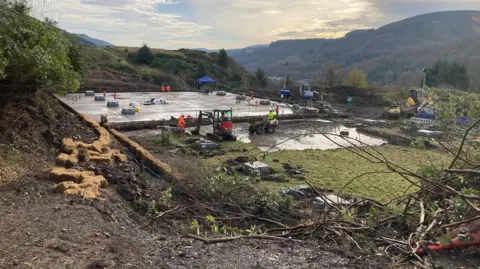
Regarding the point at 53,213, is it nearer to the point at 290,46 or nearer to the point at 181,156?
the point at 181,156

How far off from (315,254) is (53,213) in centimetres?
349

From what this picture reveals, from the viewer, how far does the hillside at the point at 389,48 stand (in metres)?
93.1

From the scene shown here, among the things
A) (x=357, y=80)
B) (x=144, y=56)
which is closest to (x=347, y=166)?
(x=357, y=80)

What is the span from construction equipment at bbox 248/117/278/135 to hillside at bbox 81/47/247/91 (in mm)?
16138

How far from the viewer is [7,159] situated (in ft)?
22.5

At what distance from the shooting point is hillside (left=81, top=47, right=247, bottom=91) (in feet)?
121

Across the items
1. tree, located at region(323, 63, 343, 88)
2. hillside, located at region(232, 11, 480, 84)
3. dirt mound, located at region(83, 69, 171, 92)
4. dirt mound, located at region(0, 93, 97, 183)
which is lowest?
dirt mound, located at region(0, 93, 97, 183)

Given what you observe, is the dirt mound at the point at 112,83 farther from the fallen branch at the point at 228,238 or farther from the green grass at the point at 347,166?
the fallen branch at the point at 228,238

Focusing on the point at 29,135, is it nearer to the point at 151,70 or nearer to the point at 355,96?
the point at 355,96

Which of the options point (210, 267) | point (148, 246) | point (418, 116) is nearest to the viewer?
point (210, 267)

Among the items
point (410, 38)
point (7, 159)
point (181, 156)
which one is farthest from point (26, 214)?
point (410, 38)

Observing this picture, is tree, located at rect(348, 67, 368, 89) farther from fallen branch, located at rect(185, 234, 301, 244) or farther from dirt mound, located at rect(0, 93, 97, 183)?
fallen branch, located at rect(185, 234, 301, 244)

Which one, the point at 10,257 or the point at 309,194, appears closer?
the point at 10,257

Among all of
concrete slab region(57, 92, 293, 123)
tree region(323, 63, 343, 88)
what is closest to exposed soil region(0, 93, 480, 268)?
concrete slab region(57, 92, 293, 123)
